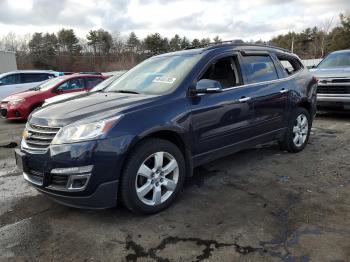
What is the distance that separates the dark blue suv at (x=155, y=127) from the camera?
3.15m

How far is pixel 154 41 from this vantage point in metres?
58.4

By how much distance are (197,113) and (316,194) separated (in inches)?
66.6

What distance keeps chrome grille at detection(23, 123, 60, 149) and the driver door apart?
1.49 meters

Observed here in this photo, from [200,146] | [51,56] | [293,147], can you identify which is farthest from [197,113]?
[51,56]

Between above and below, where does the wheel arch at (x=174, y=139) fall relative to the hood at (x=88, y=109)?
below

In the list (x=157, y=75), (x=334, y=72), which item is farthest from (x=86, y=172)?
(x=334, y=72)

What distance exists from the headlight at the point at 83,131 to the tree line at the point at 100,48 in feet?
151

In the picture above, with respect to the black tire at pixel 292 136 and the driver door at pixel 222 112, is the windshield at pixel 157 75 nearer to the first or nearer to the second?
the driver door at pixel 222 112

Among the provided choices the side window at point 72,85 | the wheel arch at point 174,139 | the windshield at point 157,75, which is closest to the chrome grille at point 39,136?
the wheel arch at point 174,139

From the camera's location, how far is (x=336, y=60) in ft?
31.5

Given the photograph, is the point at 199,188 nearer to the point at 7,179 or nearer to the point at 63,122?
the point at 63,122

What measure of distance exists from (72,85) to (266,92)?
761 cm

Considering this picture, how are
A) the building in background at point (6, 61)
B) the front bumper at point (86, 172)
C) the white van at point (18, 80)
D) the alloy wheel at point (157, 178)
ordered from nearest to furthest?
1. the front bumper at point (86, 172)
2. the alloy wheel at point (157, 178)
3. the white van at point (18, 80)
4. the building in background at point (6, 61)

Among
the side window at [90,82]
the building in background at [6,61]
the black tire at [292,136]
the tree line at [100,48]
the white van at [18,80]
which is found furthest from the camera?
the tree line at [100,48]
